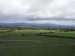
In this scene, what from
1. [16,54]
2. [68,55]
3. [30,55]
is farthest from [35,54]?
[68,55]

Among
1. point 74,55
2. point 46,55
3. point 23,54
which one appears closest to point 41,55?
point 46,55

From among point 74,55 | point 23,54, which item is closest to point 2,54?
point 23,54

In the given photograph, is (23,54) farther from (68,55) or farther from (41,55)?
(68,55)

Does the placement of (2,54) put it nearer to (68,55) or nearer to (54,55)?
(54,55)

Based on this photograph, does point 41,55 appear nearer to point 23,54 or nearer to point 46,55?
point 46,55

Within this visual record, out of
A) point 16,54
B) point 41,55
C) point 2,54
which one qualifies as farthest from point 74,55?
point 2,54

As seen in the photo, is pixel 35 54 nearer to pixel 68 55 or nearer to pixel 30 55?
pixel 30 55
